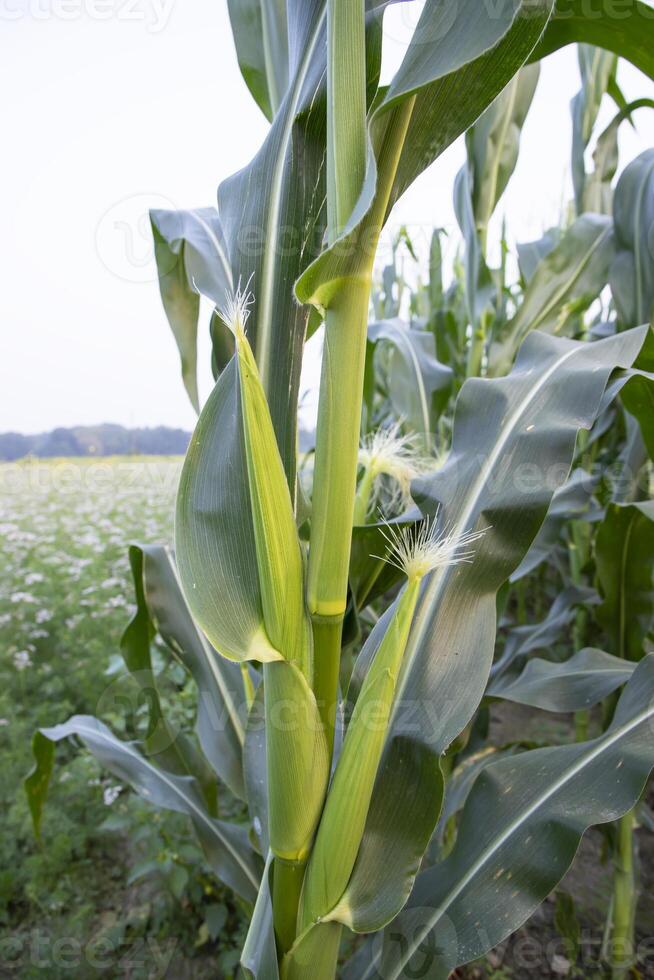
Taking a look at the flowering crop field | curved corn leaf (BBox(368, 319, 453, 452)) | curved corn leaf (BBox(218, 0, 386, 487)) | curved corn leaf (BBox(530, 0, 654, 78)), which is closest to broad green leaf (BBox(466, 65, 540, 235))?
curved corn leaf (BBox(368, 319, 453, 452))

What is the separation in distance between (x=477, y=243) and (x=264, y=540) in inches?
36.7

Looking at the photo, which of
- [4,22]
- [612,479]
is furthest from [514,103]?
[4,22]

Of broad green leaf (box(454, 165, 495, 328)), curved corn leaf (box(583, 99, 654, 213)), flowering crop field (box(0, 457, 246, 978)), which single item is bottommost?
flowering crop field (box(0, 457, 246, 978))

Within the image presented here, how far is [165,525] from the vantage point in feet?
5.04

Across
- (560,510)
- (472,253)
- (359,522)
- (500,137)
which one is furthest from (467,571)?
(500,137)

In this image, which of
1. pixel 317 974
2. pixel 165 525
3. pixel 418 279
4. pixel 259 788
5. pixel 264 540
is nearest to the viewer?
pixel 264 540

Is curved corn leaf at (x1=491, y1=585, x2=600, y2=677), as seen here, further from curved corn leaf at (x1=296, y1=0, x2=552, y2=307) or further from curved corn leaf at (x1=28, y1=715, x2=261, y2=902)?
curved corn leaf at (x1=296, y1=0, x2=552, y2=307)

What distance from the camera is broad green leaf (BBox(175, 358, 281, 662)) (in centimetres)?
42

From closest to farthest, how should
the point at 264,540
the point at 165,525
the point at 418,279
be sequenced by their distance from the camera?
the point at 264,540, the point at 165,525, the point at 418,279

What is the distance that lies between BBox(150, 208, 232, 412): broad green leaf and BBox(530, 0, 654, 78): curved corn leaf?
43cm

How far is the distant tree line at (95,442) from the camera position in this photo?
1235mm

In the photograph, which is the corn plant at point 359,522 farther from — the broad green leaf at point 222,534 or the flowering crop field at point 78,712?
the flowering crop field at point 78,712

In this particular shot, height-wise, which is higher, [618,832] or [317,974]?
[317,974]

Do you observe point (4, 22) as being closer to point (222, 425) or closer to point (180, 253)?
point (180, 253)
